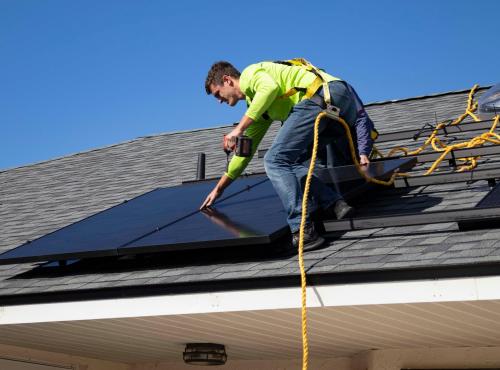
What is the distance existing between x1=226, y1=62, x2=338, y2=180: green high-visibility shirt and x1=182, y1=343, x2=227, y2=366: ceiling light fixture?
4.82ft

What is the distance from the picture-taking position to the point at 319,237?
5.43m

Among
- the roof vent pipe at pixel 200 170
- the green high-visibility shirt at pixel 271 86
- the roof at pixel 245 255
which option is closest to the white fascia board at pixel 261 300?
the roof at pixel 245 255

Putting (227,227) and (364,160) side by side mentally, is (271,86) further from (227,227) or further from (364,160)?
(364,160)

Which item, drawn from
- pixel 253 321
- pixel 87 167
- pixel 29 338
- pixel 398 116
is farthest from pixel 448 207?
pixel 87 167

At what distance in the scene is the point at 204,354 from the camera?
627 cm

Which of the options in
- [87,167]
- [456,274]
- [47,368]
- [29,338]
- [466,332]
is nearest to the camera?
[456,274]

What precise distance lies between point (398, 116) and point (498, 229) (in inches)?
244

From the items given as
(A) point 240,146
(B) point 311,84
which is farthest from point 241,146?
(B) point 311,84

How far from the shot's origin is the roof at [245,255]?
465 centimetres

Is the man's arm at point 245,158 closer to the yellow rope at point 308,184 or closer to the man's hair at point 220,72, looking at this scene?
Result: the man's hair at point 220,72

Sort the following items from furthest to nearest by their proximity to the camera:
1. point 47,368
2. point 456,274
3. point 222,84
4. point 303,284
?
point 47,368, point 222,84, point 303,284, point 456,274

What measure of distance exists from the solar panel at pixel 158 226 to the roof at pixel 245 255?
0.17 metres

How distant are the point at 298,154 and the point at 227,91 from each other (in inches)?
27.3

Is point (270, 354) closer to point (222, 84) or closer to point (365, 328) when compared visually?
point (365, 328)
